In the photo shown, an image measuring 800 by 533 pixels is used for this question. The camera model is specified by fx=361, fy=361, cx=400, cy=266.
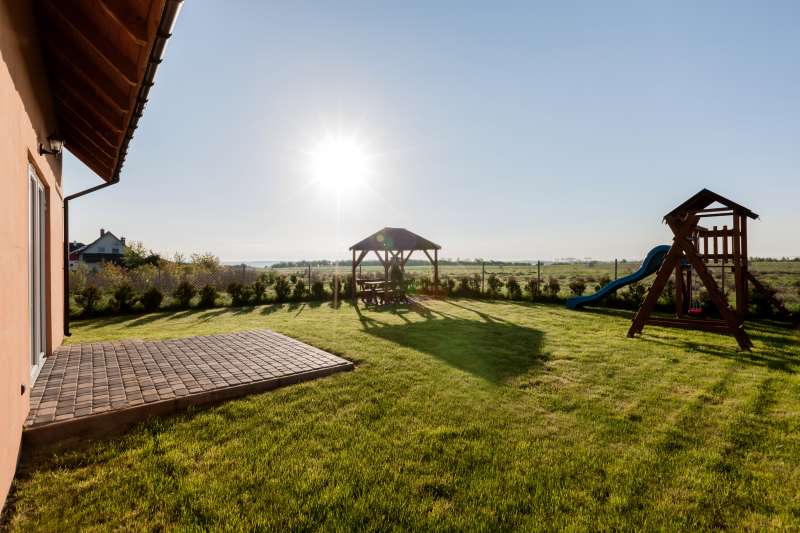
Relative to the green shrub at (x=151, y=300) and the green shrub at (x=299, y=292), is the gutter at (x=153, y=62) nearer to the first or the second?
the green shrub at (x=151, y=300)

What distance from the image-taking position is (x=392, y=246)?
16547 millimetres

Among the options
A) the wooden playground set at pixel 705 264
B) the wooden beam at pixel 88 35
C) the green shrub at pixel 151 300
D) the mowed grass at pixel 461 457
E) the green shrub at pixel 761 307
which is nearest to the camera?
the mowed grass at pixel 461 457

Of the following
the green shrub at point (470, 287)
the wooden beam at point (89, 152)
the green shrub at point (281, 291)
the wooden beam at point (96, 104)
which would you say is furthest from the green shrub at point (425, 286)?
the wooden beam at point (96, 104)

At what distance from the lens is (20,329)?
3096 mm

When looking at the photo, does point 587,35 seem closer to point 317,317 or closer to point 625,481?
point 625,481

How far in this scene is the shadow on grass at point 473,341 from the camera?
5613 mm

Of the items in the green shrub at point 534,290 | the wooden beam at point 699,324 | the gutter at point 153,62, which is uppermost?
the gutter at point 153,62

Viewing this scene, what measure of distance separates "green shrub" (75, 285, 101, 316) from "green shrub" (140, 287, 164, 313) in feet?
4.07

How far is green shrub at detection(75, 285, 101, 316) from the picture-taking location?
1137 cm

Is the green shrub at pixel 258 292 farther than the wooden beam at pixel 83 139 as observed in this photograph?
Yes

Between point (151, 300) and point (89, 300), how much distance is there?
1.63 meters

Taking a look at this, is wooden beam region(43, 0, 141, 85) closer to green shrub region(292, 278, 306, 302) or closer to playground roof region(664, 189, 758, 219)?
playground roof region(664, 189, 758, 219)

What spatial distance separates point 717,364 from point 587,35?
736 cm

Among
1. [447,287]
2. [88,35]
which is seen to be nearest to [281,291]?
[447,287]
